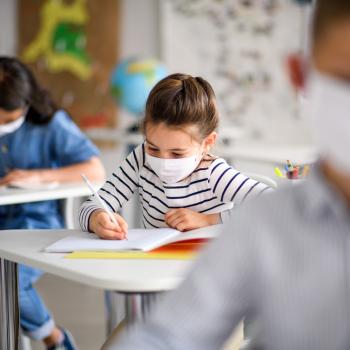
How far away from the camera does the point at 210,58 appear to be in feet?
18.3

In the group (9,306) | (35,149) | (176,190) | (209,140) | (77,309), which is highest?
(209,140)

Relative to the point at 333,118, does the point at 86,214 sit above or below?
below

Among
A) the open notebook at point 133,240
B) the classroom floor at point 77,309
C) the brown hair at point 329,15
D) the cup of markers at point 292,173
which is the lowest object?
the classroom floor at point 77,309

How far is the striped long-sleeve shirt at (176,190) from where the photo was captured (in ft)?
6.61

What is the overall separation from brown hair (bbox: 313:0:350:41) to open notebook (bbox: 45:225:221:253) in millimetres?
1035

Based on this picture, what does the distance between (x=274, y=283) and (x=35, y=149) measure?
7.65 ft

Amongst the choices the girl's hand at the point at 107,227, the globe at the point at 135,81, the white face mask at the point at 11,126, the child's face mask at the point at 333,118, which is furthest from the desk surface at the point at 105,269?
the globe at the point at 135,81

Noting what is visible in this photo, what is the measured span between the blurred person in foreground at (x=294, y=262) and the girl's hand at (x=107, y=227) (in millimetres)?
1041

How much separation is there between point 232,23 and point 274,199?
15.8 feet

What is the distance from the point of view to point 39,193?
2.69 m

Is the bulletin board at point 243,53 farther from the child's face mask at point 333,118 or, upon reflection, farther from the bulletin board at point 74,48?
the child's face mask at point 333,118

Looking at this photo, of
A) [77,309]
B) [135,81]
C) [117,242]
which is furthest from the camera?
[135,81]

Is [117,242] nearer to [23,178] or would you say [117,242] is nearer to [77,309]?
[23,178]

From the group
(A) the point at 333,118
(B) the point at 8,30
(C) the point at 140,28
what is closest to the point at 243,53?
(C) the point at 140,28
